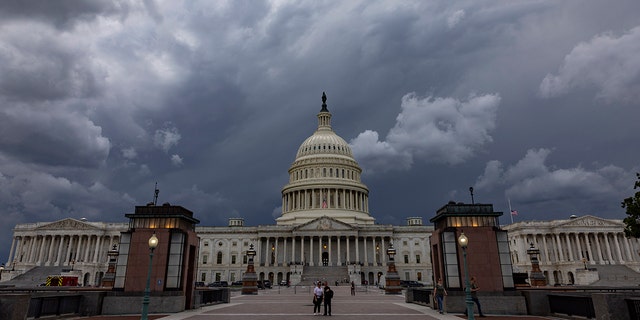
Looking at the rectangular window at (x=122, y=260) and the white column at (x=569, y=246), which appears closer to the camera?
the rectangular window at (x=122, y=260)

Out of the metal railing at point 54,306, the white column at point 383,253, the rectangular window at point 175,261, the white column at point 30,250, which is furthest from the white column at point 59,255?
the rectangular window at point 175,261

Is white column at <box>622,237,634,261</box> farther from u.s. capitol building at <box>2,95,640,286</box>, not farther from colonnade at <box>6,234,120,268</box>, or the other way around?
colonnade at <box>6,234,120,268</box>

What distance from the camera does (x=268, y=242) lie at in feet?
343

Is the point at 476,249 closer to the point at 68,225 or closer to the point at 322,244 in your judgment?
the point at 322,244

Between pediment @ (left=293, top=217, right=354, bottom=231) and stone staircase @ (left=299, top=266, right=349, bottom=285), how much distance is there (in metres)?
13.4

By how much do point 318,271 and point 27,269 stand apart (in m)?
78.1

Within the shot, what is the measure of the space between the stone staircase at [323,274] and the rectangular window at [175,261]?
58.6 meters

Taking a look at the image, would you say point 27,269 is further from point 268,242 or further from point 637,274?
point 637,274

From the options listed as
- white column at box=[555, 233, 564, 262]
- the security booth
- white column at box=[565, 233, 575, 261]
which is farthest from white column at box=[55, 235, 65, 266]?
white column at box=[565, 233, 575, 261]

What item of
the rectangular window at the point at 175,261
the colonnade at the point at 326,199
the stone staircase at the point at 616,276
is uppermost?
the colonnade at the point at 326,199

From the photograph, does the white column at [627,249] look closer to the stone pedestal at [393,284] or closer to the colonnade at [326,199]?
the colonnade at [326,199]

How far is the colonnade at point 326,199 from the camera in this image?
116 meters

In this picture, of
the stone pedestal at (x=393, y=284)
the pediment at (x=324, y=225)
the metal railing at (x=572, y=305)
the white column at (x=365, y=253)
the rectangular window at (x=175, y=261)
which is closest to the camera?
the metal railing at (x=572, y=305)

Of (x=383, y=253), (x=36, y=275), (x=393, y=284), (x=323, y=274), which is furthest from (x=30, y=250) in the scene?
(x=393, y=284)
